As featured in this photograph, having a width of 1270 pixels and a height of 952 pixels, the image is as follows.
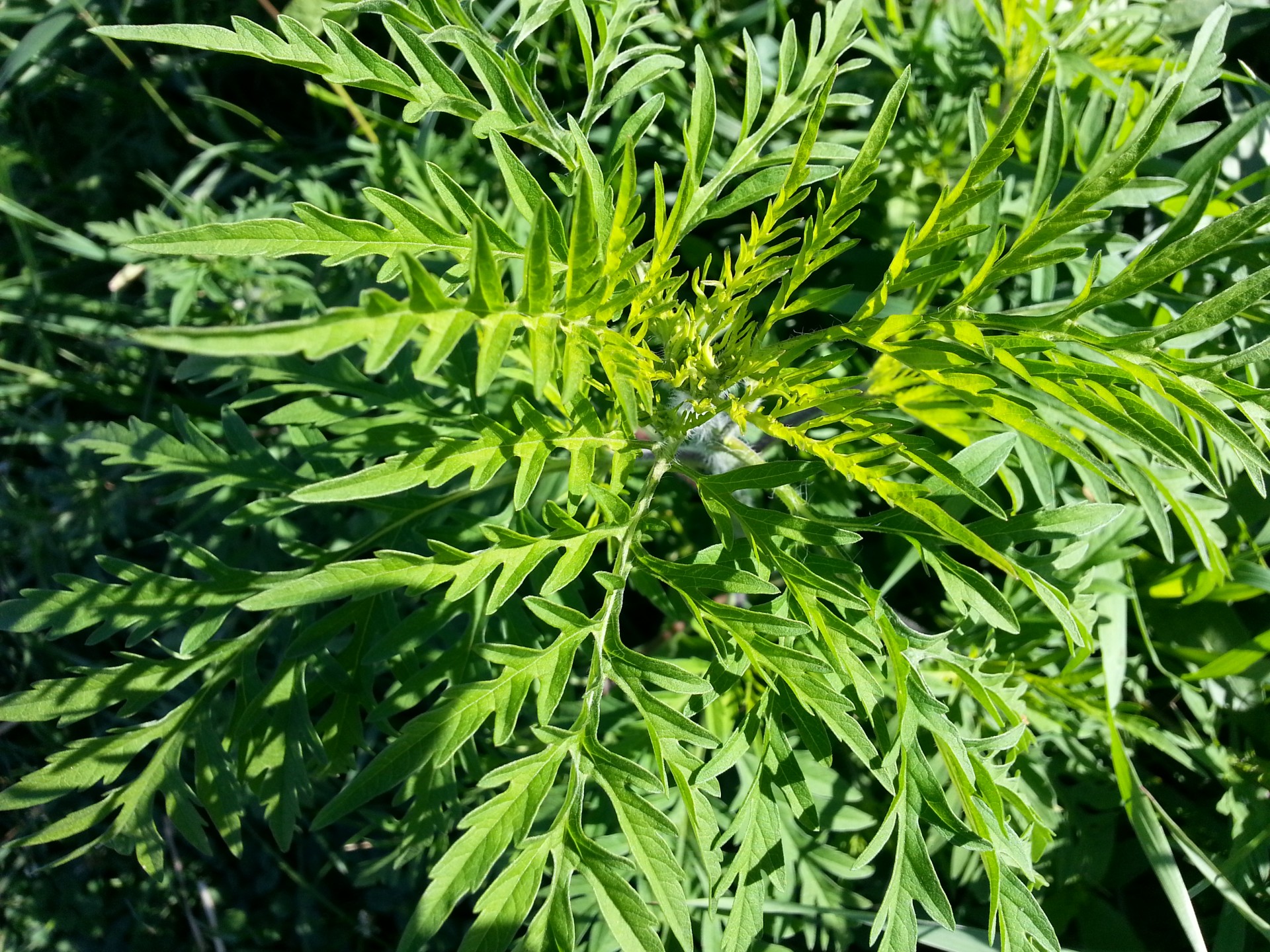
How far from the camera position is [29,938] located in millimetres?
2684

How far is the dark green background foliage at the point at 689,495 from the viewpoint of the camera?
124cm

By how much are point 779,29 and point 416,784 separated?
2.15 meters

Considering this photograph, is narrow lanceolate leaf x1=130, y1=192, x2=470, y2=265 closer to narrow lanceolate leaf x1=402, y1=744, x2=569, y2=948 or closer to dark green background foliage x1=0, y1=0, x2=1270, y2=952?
dark green background foliage x1=0, y1=0, x2=1270, y2=952

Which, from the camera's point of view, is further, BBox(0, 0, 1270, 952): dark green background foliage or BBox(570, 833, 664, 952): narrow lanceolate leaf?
BBox(0, 0, 1270, 952): dark green background foliage

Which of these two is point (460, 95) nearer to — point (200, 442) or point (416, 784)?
point (200, 442)

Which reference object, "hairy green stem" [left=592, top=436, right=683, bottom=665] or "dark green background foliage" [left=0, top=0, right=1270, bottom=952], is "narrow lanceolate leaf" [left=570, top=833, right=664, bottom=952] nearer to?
"dark green background foliage" [left=0, top=0, right=1270, bottom=952]

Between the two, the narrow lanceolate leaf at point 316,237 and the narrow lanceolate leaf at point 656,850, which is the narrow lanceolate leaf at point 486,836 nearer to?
the narrow lanceolate leaf at point 656,850

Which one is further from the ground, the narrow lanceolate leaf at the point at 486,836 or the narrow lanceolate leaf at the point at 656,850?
the narrow lanceolate leaf at the point at 486,836

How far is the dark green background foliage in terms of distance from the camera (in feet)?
4.08

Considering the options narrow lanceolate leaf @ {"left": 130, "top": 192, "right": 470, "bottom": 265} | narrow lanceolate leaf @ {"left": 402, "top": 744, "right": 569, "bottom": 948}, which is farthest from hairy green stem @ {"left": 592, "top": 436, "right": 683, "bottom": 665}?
narrow lanceolate leaf @ {"left": 130, "top": 192, "right": 470, "bottom": 265}

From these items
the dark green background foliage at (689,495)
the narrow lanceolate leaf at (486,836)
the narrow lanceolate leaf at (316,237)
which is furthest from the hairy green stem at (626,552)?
the narrow lanceolate leaf at (316,237)

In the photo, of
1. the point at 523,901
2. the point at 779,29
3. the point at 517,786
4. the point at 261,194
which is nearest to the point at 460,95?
the point at 517,786

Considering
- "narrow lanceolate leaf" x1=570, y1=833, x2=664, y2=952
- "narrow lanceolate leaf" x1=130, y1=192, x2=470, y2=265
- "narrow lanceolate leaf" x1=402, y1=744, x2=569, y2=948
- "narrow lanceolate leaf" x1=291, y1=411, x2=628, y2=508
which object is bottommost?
"narrow lanceolate leaf" x1=570, y1=833, x2=664, y2=952

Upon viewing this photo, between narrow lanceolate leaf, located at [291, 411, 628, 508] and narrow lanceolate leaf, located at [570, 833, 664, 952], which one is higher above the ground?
narrow lanceolate leaf, located at [291, 411, 628, 508]
